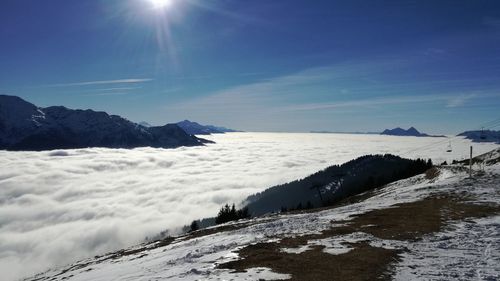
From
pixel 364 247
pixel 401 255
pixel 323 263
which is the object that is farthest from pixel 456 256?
pixel 323 263

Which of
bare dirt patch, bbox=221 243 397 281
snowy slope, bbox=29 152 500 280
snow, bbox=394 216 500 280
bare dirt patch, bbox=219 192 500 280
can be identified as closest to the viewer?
snow, bbox=394 216 500 280

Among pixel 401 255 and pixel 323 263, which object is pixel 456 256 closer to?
pixel 401 255

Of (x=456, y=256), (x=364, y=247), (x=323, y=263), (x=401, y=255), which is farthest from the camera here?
(x=364, y=247)

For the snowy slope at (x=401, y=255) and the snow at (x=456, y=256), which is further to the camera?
the snowy slope at (x=401, y=255)

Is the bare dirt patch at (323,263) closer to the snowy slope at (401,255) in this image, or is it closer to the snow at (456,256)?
the snowy slope at (401,255)

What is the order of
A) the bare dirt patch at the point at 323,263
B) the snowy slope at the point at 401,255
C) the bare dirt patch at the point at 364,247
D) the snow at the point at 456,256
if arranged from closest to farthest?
1. the snow at the point at 456,256
2. the snowy slope at the point at 401,255
3. the bare dirt patch at the point at 323,263
4. the bare dirt patch at the point at 364,247

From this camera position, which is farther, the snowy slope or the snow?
the snowy slope

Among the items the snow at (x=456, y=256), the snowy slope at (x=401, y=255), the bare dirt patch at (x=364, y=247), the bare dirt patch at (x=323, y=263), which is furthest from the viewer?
the bare dirt patch at (x=364, y=247)

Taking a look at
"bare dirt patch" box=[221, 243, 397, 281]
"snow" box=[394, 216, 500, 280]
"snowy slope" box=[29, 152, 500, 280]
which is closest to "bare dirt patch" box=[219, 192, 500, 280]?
"bare dirt patch" box=[221, 243, 397, 281]

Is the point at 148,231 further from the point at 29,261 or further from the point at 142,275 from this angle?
the point at 142,275

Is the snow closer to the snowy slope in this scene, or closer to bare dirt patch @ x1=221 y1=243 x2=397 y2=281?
the snowy slope

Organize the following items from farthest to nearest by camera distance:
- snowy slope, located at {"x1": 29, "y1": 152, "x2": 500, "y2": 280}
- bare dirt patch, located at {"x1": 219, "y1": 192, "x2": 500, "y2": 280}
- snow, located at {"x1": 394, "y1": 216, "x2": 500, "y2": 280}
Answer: bare dirt patch, located at {"x1": 219, "y1": 192, "x2": 500, "y2": 280}, snowy slope, located at {"x1": 29, "y1": 152, "x2": 500, "y2": 280}, snow, located at {"x1": 394, "y1": 216, "x2": 500, "y2": 280}

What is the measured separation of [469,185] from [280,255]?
4201cm

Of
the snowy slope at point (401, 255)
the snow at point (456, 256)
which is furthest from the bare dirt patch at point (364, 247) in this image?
the snow at point (456, 256)
